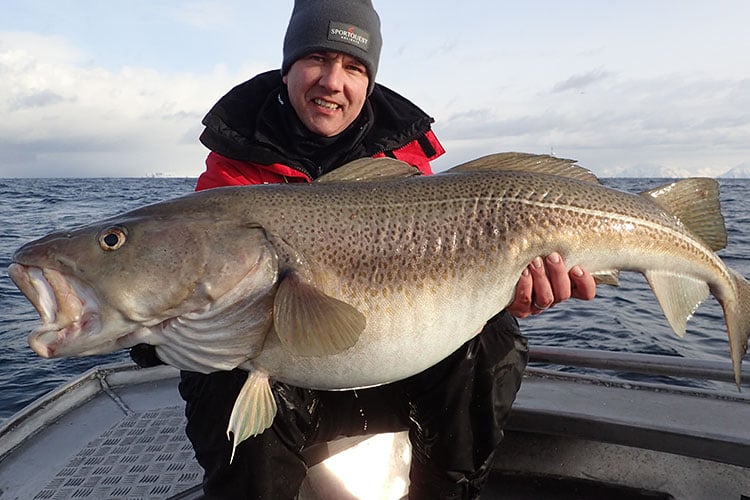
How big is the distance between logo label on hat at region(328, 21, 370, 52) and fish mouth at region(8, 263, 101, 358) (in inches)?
90.9

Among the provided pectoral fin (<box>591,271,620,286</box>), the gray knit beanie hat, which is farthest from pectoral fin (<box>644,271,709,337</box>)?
the gray knit beanie hat

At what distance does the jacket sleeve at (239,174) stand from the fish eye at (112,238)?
1278mm

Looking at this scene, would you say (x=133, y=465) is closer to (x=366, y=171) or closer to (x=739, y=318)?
(x=366, y=171)

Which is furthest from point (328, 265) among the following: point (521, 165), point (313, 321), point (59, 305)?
point (521, 165)

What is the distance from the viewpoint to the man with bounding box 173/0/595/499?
2758mm

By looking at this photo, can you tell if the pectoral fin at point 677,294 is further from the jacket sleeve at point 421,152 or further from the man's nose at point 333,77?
the man's nose at point 333,77

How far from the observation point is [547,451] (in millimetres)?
3779

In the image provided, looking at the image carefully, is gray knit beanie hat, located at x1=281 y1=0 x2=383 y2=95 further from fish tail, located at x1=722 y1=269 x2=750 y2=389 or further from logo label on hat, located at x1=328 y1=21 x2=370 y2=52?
fish tail, located at x1=722 y1=269 x2=750 y2=389

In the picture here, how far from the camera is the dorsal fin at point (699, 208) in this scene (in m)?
3.15

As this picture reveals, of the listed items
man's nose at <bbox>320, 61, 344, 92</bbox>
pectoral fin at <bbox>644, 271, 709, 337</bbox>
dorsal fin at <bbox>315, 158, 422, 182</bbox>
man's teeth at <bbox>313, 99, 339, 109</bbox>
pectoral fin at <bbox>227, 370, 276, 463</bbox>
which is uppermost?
man's nose at <bbox>320, 61, 344, 92</bbox>

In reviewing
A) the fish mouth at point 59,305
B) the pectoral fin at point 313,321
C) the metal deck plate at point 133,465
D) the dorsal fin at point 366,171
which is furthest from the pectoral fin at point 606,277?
the metal deck plate at point 133,465

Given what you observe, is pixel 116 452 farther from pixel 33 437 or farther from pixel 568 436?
pixel 568 436

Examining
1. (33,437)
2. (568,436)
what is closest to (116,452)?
Answer: (33,437)

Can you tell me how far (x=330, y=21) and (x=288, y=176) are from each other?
1092 millimetres
